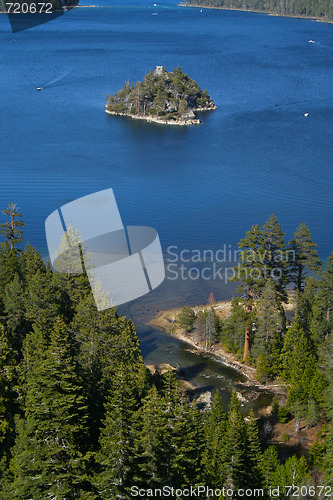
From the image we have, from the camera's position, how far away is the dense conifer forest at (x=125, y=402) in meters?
25.1

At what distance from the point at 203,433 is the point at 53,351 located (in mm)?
10131

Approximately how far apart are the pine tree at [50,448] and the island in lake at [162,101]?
108485 millimetres

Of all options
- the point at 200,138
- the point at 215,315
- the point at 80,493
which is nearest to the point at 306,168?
the point at 200,138

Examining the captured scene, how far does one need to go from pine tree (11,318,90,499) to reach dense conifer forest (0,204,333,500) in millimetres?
54

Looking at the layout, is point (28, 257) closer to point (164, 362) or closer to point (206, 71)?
point (164, 362)

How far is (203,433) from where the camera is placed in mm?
32688

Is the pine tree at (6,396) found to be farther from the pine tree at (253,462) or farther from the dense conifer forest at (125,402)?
the pine tree at (253,462)

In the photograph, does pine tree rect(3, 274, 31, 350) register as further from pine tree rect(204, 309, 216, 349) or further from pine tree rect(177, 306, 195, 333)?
pine tree rect(177, 306, 195, 333)

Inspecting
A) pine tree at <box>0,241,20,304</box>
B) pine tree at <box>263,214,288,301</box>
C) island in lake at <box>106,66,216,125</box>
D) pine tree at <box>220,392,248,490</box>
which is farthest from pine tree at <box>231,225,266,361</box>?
island in lake at <box>106,66,216,125</box>

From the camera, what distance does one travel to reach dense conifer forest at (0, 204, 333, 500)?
25141mm

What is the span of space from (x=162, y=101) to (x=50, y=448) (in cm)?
A: 11556

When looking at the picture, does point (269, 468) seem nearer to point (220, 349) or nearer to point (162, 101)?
point (220, 349)

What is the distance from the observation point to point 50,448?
24.7 m

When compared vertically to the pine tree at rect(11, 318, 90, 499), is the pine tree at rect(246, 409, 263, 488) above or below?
below
